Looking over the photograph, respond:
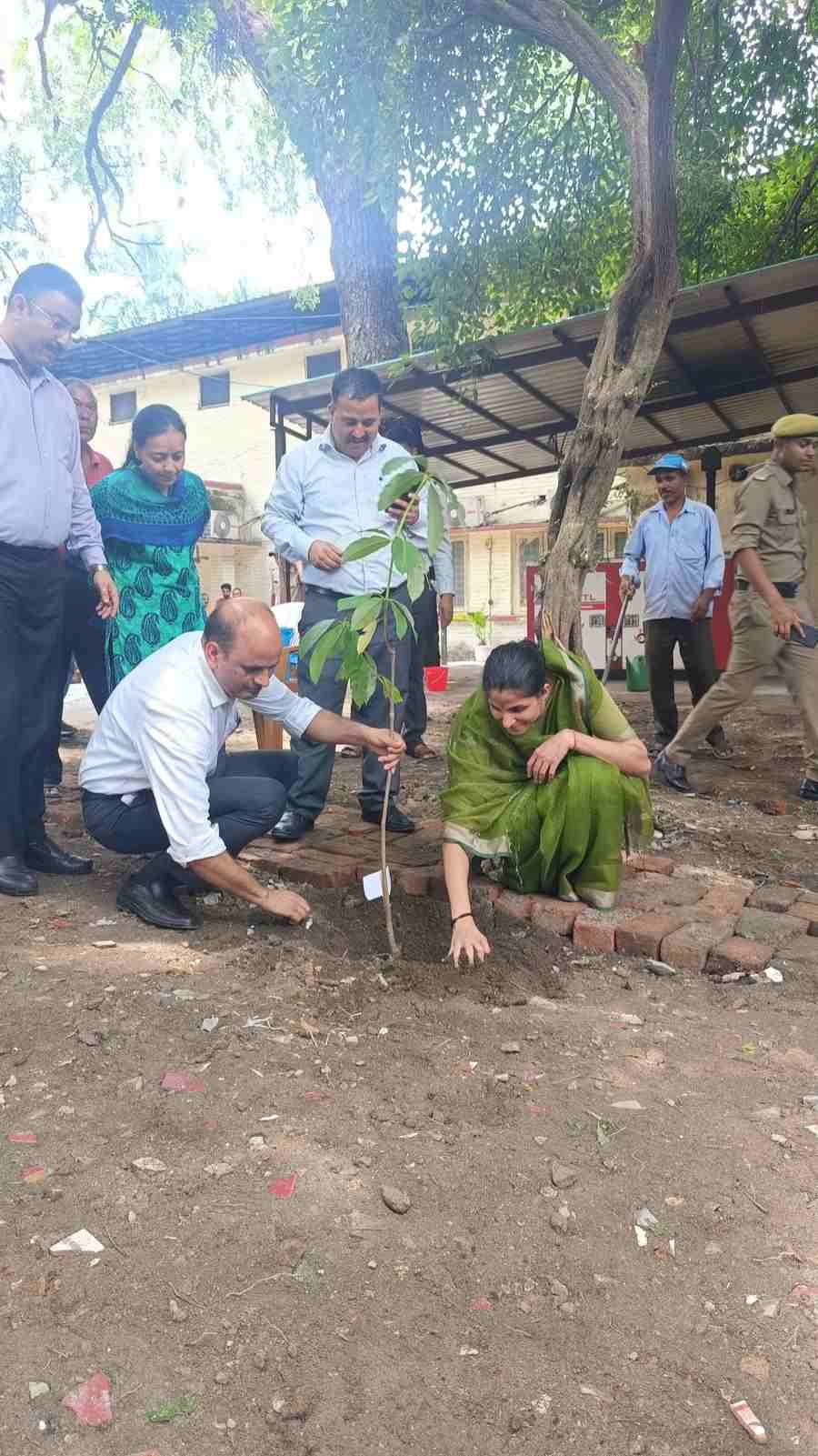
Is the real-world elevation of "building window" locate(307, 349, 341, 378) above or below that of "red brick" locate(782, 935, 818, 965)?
above

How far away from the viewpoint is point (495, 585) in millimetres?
20562

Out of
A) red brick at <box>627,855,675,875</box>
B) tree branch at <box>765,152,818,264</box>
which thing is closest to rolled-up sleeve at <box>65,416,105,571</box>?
red brick at <box>627,855,675,875</box>

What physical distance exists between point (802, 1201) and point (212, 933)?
5.95 feet

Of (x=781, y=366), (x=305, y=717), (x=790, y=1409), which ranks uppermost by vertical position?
(x=781, y=366)

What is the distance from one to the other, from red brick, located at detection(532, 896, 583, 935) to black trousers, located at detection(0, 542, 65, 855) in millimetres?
1763

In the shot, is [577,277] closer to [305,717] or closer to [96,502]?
[96,502]

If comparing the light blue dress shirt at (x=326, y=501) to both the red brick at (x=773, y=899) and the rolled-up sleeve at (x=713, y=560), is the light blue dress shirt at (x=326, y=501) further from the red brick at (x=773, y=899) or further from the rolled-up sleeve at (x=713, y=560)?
the rolled-up sleeve at (x=713, y=560)

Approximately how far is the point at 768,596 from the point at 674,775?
38.5 inches

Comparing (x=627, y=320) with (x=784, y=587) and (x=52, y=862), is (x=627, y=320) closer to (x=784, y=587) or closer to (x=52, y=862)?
(x=784, y=587)

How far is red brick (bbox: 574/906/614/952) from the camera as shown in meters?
3.06

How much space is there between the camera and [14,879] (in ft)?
10.9

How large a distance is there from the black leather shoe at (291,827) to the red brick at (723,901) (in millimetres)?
1531

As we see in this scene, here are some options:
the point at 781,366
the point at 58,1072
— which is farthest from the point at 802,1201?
the point at 781,366

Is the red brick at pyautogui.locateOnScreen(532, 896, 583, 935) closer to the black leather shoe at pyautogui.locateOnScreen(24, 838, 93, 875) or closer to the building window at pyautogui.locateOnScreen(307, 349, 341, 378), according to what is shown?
the black leather shoe at pyautogui.locateOnScreen(24, 838, 93, 875)
